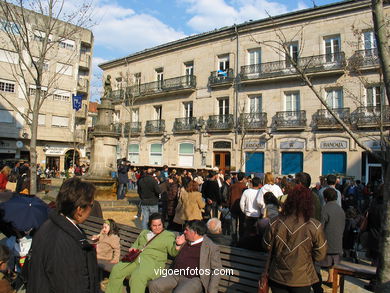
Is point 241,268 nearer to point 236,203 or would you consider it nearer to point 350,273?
point 350,273

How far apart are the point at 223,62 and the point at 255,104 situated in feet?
15.7

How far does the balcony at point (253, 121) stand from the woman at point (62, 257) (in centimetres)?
2039

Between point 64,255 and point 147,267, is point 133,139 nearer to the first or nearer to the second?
point 147,267

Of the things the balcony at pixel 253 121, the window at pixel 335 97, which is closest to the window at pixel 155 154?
the balcony at pixel 253 121

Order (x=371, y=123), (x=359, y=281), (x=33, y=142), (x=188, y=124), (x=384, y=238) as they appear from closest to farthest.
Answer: (x=384, y=238) < (x=359, y=281) < (x=33, y=142) < (x=371, y=123) < (x=188, y=124)

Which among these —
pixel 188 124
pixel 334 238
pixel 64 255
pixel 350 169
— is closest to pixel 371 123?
pixel 350 169

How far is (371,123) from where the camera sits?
17703 millimetres

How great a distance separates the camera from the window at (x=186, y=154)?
25.5 metres

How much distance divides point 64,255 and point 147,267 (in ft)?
7.76

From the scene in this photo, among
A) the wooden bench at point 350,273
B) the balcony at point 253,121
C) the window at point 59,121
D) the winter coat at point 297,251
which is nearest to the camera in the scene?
the winter coat at point 297,251

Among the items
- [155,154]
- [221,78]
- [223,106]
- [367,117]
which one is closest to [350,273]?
[367,117]

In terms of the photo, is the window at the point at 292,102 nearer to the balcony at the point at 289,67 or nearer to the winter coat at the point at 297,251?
the balcony at the point at 289,67

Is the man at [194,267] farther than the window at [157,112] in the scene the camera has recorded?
No

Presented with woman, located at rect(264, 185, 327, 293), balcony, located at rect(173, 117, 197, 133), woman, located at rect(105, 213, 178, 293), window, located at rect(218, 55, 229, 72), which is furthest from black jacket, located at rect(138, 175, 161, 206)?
window, located at rect(218, 55, 229, 72)
